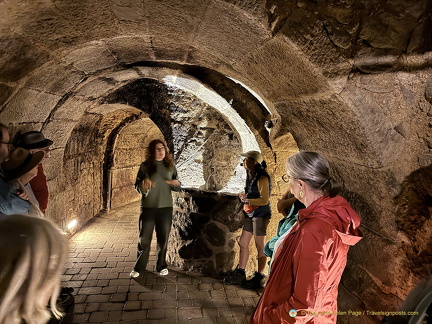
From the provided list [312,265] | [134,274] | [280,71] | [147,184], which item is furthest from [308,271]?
[134,274]

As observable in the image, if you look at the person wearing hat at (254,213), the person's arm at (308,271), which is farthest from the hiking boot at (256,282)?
the person's arm at (308,271)

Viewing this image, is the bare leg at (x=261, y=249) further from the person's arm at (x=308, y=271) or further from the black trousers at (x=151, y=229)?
the person's arm at (x=308, y=271)

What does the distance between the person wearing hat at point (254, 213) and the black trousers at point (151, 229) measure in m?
1.10

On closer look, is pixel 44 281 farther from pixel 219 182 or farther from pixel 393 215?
pixel 219 182

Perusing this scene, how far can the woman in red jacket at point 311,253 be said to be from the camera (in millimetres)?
1423

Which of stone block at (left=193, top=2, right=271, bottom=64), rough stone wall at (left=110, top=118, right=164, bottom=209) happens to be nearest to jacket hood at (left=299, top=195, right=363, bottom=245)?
stone block at (left=193, top=2, right=271, bottom=64)

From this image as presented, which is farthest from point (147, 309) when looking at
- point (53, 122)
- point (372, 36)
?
point (372, 36)

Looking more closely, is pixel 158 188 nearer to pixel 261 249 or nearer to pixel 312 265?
pixel 261 249

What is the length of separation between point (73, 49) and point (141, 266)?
3.07 meters

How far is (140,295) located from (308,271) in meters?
2.94

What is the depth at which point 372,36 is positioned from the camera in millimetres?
1581

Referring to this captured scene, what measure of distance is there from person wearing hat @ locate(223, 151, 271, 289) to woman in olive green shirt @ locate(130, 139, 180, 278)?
3.51ft

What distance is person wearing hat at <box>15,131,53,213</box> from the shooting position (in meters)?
3.03

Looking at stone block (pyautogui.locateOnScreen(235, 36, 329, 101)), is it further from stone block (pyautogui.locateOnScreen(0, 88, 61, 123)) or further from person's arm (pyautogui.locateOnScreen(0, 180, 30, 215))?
stone block (pyautogui.locateOnScreen(0, 88, 61, 123))
